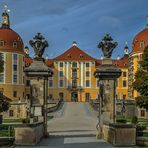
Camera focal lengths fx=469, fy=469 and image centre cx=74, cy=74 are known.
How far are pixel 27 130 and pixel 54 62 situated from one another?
287ft

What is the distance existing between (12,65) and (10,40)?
515 cm

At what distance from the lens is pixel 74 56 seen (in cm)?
11081

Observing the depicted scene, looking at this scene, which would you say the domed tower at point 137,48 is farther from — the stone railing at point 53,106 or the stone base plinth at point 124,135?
the stone base plinth at point 124,135

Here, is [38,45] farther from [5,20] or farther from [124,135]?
[5,20]

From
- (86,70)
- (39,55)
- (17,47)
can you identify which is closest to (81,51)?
(86,70)

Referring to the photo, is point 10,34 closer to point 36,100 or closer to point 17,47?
point 17,47

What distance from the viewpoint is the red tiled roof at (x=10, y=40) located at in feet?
314

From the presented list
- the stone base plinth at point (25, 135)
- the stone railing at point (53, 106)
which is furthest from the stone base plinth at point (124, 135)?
the stone railing at point (53, 106)

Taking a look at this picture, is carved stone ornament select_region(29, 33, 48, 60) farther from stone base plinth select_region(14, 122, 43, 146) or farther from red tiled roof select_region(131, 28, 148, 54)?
red tiled roof select_region(131, 28, 148, 54)

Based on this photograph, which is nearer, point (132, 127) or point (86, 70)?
point (132, 127)

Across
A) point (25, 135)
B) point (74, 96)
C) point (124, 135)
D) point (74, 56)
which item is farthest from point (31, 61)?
point (124, 135)

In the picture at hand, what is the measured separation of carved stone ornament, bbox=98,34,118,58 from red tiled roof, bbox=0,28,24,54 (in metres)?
68.5

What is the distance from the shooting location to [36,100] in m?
29.3

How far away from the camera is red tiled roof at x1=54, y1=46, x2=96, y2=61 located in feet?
362
